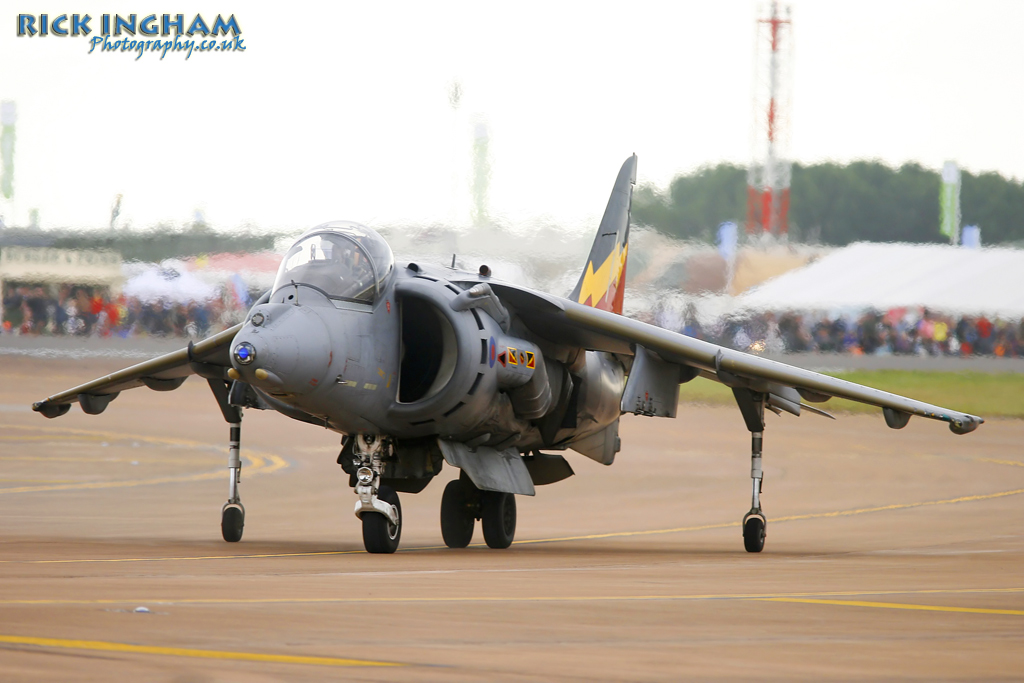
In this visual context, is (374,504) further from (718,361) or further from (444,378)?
(718,361)

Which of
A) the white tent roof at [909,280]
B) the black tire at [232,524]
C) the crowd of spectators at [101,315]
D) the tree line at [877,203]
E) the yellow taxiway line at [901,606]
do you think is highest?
the tree line at [877,203]

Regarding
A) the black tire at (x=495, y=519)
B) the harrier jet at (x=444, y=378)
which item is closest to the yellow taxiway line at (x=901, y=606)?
the harrier jet at (x=444, y=378)

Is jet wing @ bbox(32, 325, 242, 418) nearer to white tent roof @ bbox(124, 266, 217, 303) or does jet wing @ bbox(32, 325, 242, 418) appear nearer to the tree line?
white tent roof @ bbox(124, 266, 217, 303)

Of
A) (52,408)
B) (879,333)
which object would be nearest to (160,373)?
(52,408)

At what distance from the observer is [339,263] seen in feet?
39.0

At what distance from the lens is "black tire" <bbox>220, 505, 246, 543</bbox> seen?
45.0 feet

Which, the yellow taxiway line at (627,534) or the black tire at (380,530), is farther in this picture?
the black tire at (380,530)

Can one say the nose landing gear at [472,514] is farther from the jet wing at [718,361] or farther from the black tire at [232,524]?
the black tire at [232,524]

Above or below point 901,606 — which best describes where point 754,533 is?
below

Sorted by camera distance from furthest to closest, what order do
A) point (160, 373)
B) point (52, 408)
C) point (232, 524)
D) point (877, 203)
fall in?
point (877, 203) → point (52, 408) → point (160, 373) → point (232, 524)

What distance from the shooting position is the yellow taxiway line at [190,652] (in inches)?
225

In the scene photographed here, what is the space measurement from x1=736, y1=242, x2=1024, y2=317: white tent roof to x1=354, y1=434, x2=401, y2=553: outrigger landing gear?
74.8 ft

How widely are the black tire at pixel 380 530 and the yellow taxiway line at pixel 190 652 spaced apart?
19.9ft

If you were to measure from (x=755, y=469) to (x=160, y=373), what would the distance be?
6306 millimetres
